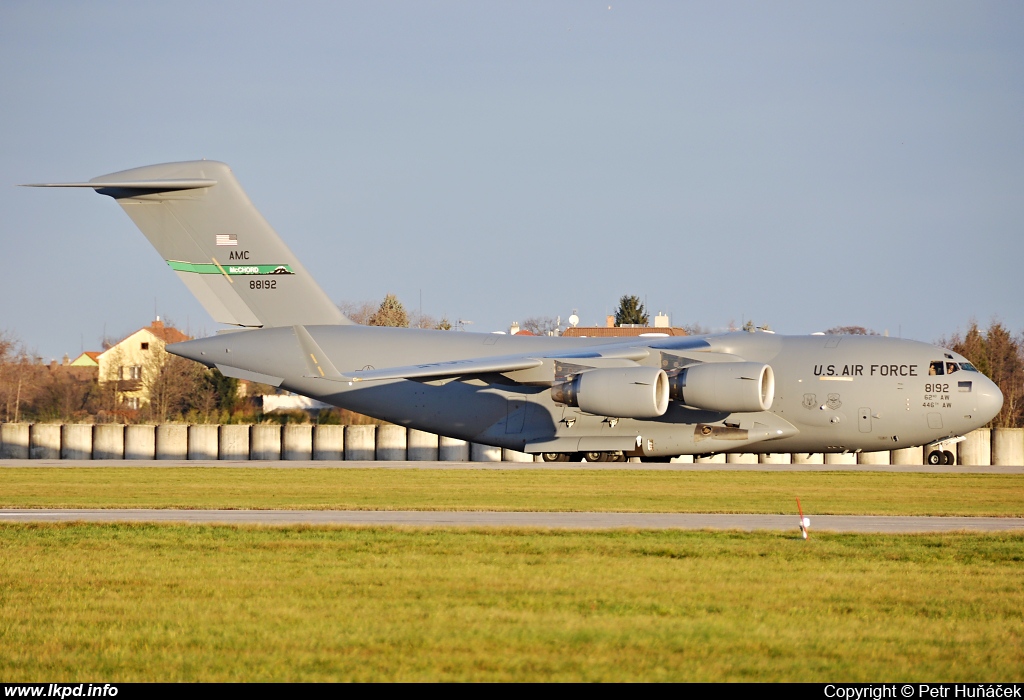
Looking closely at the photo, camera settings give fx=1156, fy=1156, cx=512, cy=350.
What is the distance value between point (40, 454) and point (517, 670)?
32073 mm

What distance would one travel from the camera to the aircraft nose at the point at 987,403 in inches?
968

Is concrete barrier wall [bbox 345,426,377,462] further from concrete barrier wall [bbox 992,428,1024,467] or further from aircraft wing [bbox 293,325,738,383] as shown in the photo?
concrete barrier wall [bbox 992,428,1024,467]

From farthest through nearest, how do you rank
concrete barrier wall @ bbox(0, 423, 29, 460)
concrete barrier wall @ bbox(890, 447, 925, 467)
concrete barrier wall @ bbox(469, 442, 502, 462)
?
1. concrete barrier wall @ bbox(0, 423, 29, 460)
2. concrete barrier wall @ bbox(469, 442, 502, 462)
3. concrete barrier wall @ bbox(890, 447, 925, 467)

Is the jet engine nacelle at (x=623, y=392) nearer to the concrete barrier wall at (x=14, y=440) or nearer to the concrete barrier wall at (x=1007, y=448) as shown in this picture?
the concrete barrier wall at (x=1007, y=448)

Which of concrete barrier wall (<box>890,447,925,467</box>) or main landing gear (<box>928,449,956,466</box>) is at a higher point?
main landing gear (<box>928,449,956,466</box>)

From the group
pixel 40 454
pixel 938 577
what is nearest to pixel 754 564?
pixel 938 577

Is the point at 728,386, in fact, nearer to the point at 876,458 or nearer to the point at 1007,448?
the point at 876,458

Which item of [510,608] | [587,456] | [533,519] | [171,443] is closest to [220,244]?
[587,456]

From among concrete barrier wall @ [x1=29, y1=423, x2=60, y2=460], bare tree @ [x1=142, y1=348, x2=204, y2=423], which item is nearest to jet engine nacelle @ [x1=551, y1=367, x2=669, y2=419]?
Result: concrete barrier wall @ [x1=29, y1=423, x2=60, y2=460]

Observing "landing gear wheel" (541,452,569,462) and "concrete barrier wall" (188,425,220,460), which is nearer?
"landing gear wheel" (541,452,569,462)

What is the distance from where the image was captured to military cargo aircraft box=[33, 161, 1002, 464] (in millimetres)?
24062

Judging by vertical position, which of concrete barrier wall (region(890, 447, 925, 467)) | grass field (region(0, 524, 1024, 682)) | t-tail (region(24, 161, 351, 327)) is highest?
t-tail (region(24, 161, 351, 327))

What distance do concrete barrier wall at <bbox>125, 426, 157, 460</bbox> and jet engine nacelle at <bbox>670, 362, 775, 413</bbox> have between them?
18.3 meters
